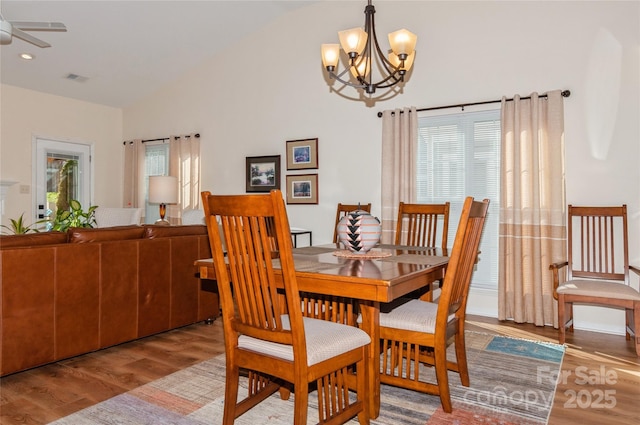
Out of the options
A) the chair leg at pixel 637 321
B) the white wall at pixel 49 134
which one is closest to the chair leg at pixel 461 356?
the chair leg at pixel 637 321

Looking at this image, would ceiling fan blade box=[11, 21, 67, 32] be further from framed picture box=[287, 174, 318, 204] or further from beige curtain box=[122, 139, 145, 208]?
beige curtain box=[122, 139, 145, 208]

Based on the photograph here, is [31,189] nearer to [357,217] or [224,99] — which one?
[224,99]

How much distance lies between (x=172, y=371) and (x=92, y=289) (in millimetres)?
779

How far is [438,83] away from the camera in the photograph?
4.43m

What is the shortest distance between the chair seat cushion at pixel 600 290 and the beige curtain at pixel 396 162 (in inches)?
67.0

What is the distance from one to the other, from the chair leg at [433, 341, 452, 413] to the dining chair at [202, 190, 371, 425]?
Result: 1.16ft

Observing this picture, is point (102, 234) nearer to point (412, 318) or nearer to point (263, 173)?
point (412, 318)

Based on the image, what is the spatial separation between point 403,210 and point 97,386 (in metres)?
2.48

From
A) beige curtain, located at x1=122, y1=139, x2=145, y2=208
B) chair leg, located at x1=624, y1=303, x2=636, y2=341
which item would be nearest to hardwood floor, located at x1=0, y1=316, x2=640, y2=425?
chair leg, located at x1=624, y1=303, x2=636, y2=341

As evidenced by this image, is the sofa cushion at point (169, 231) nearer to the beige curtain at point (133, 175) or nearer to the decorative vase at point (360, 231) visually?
the decorative vase at point (360, 231)

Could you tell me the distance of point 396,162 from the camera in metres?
4.55

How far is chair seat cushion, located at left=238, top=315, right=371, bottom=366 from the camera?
5.52 feet

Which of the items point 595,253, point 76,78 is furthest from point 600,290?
point 76,78

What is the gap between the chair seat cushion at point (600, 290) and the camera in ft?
10.0
